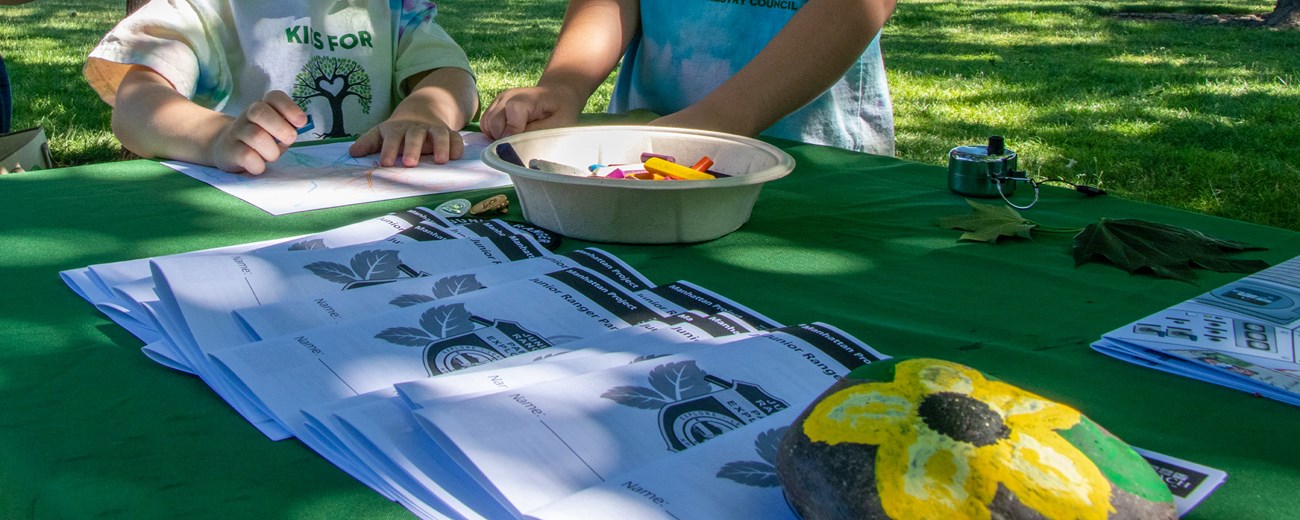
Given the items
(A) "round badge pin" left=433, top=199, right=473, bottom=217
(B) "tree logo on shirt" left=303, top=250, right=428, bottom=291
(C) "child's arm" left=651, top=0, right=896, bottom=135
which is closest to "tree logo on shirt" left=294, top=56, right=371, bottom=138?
(C) "child's arm" left=651, top=0, right=896, bottom=135

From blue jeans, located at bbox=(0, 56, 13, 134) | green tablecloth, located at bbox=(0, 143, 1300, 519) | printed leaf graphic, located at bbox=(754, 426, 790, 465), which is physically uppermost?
printed leaf graphic, located at bbox=(754, 426, 790, 465)

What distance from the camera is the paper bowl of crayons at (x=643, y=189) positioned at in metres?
1.02

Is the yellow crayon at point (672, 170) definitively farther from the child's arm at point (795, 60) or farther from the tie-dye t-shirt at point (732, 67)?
the tie-dye t-shirt at point (732, 67)

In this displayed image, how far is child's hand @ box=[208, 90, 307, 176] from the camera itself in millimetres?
1306

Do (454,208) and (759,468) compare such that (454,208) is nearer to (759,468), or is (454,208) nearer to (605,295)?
(605,295)

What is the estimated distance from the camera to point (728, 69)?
177 centimetres

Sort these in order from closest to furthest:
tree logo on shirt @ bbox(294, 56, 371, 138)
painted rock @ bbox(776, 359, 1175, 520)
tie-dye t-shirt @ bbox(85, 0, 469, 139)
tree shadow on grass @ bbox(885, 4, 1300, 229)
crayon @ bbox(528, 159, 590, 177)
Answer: painted rock @ bbox(776, 359, 1175, 520) → crayon @ bbox(528, 159, 590, 177) → tie-dye t-shirt @ bbox(85, 0, 469, 139) → tree logo on shirt @ bbox(294, 56, 371, 138) → tree shadow on grass @ bbox(885, 4, 1300, 229)

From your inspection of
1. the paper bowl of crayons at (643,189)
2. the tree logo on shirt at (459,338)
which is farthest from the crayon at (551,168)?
the tree logo on shirt at (459,338)

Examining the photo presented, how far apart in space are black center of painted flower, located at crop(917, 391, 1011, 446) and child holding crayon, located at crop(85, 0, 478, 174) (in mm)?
997

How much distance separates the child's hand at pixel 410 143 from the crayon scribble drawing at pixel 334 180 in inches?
0.5

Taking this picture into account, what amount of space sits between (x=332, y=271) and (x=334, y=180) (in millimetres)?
460

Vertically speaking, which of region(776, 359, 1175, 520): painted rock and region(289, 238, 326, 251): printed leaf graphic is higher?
region(776, 359, 1175, 520): painted rock

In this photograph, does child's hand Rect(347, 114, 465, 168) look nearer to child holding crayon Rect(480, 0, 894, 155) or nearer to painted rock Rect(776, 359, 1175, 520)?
child holding crayon Rect(480, 0, 894, 155)

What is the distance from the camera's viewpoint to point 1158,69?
5.60 meters
